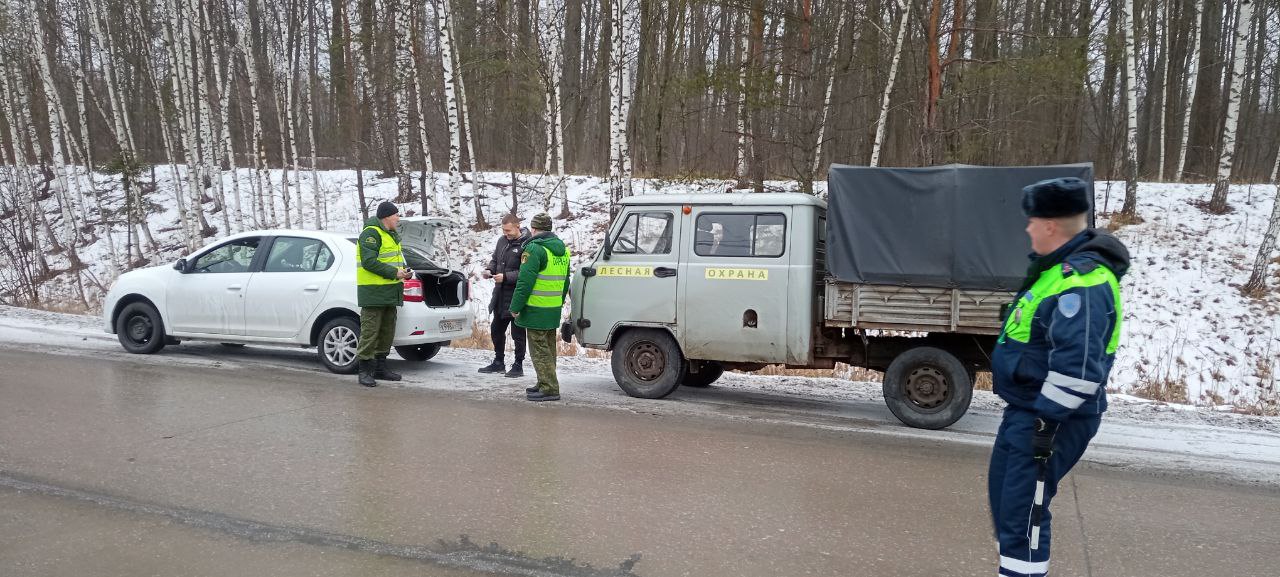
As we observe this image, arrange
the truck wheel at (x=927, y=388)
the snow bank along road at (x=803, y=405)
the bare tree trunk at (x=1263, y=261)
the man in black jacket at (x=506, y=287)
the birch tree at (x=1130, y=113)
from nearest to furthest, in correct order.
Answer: the snow bank along road at (x=803, y=405) → the truck wheel at (x=927, y=388) → the man in black jacket at (x=506, y=287) → the bare tree trunk at (x=1263, y=261) → the birch tree at (x=1130, y=113)

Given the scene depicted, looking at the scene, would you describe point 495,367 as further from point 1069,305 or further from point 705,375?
point 1069,305

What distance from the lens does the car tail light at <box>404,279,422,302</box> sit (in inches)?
354

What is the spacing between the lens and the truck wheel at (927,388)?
7.12 metres

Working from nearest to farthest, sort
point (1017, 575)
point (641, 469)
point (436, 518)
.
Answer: point (1017, 575) < point (436, 518) < point (641, 469)

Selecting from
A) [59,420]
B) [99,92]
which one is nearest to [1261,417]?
[59,420]

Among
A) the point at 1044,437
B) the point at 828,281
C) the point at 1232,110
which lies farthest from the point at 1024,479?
the point at 1232,110

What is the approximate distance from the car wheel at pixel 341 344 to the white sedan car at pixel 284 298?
11 millimetres

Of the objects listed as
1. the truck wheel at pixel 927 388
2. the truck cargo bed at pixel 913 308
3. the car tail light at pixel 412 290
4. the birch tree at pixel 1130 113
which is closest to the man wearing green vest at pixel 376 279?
the car tail light at pixel 412 290

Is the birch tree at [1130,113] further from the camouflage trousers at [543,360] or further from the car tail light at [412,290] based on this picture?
the car tail light at [412,290]

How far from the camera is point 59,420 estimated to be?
6.55m

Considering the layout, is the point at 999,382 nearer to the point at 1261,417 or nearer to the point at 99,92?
the point at 1261,417

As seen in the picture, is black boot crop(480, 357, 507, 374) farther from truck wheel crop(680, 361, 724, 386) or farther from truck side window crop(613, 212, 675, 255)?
truck side window crop(613, 212, 675, 255)

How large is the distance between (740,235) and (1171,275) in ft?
42.8

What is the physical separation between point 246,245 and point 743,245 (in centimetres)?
601
